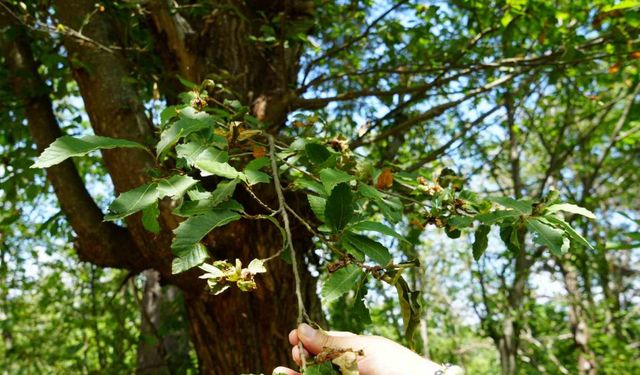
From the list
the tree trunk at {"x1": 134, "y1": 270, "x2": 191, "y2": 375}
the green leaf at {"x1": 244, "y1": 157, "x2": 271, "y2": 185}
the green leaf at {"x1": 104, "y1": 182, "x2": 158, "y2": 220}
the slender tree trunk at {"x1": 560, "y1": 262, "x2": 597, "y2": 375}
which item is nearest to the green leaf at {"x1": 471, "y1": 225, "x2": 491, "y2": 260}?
the green leaf at {"x1": 244, "y1": 157, "x2": 271, "y2": 185}

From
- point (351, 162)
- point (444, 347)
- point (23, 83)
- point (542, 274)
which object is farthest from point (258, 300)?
point (444, 347)

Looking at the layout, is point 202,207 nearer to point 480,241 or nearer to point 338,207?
point 338,207

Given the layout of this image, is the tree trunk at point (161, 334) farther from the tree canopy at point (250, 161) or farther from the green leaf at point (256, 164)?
the green leaf at point (256, 164)

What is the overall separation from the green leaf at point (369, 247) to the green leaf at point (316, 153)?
0.29 meters

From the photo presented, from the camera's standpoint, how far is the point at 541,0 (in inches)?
131

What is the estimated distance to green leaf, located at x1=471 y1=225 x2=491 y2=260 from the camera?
1.38m

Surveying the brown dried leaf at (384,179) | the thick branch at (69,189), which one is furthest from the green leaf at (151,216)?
the thick branch at (69,189)

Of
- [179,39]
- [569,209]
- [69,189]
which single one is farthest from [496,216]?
[69,189]

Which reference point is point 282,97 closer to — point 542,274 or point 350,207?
point 350,207

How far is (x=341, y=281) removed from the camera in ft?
3.52

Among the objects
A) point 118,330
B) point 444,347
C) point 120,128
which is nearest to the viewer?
point 120,128

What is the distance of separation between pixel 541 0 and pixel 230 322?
280 cm

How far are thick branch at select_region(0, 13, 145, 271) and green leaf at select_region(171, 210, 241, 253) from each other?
65.7 inches

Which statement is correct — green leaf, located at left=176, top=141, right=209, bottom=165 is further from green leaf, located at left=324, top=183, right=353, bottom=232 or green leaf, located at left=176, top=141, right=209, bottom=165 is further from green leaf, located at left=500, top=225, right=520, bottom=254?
green leaf, located at left=500, top=225, right=520, bottom=254
